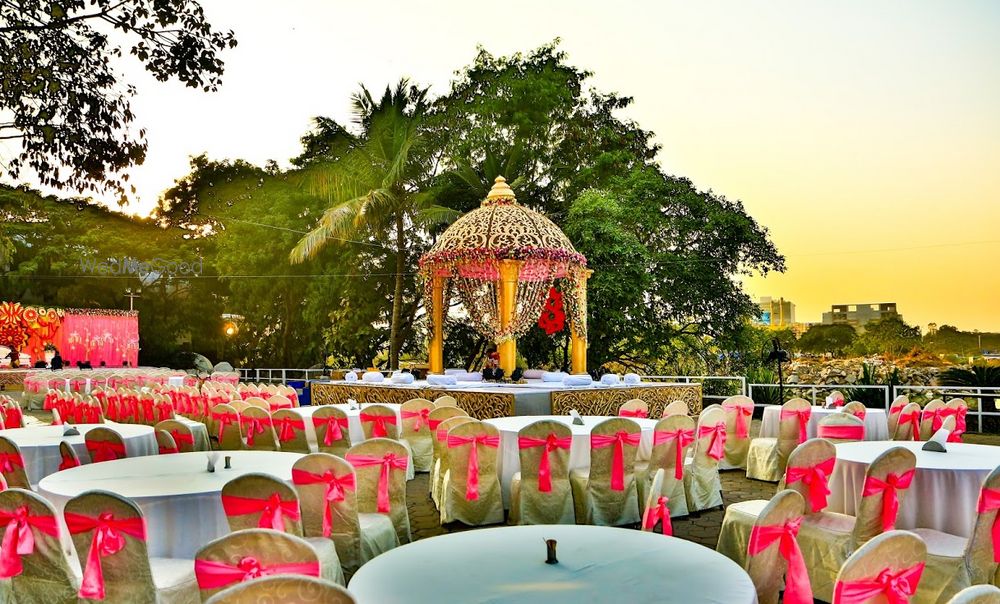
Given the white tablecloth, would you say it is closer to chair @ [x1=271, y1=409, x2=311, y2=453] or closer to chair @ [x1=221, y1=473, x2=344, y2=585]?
chair @ [x1=271, y1=409, x2=311, y2=453]

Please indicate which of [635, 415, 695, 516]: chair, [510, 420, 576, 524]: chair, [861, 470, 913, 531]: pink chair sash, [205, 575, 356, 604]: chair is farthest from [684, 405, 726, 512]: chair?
[205, 575, 356, 604]: chair

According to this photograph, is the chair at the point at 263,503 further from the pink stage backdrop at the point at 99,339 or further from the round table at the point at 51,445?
the pink stage backdrop at the point at 99,339

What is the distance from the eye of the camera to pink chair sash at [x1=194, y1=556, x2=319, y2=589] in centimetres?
257

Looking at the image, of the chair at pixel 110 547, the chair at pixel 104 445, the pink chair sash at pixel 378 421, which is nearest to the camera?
the chair at pixel 110 547

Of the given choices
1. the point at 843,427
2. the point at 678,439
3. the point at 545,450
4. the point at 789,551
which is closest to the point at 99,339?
the point at 545,450

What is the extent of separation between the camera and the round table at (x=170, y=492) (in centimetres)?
409

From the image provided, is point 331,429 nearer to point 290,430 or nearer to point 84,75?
point 290,430

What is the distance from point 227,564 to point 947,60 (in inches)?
555

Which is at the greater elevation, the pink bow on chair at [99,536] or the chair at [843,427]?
the chair at [843,427]

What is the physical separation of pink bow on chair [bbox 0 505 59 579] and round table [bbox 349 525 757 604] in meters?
1.68

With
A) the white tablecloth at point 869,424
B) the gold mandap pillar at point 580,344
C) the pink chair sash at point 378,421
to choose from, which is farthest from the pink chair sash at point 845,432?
the gold mandap pillar at point 580,344

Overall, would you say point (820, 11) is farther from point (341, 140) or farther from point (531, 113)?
point (341, 140)

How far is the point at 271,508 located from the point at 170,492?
0.87 metres

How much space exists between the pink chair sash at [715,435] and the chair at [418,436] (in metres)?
3.12
